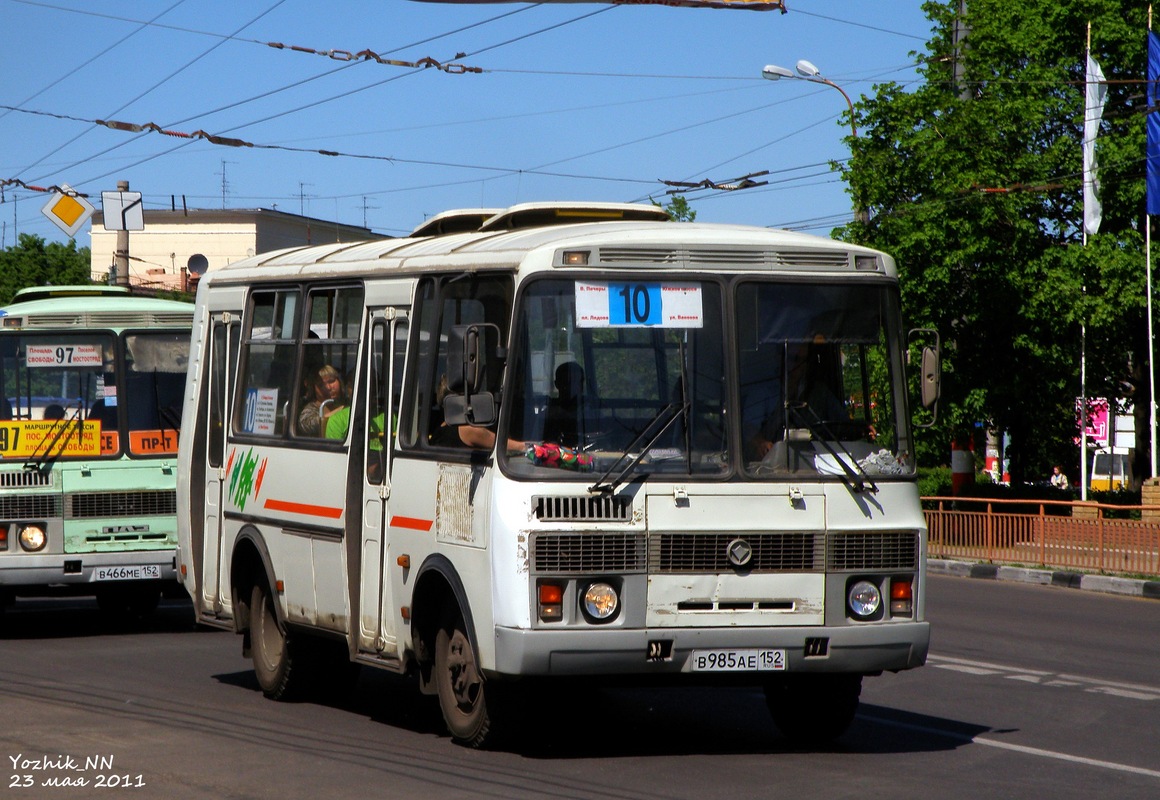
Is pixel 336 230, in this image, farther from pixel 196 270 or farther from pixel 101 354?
pixel 101 354

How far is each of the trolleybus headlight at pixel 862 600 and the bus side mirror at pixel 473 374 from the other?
2064mm

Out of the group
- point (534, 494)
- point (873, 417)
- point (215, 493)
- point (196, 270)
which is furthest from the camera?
point (196, 270)

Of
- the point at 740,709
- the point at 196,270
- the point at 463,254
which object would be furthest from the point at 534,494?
the point at 196,270

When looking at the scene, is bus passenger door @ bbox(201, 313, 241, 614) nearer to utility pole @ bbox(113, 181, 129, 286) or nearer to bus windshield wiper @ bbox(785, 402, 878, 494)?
bus windshield wiper @ bbox(785, 402, 878, 494)

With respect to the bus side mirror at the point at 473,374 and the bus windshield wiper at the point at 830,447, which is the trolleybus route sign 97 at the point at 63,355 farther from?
the bus windshield wiper at the point at 830,447

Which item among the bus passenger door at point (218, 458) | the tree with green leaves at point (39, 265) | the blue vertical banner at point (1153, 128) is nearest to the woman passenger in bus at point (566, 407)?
the bus passenger door at point (218, 458)

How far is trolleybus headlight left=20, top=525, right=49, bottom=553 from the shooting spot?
50.2ft

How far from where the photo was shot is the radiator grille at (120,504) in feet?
50.9

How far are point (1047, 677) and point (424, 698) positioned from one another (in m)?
4.78

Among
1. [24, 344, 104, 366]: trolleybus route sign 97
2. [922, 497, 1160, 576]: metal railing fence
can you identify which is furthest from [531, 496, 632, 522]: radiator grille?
[922, 497, 1160, 576]: metal railing fence

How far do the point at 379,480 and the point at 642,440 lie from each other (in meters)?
2.14

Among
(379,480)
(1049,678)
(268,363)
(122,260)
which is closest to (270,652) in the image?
(268,363)

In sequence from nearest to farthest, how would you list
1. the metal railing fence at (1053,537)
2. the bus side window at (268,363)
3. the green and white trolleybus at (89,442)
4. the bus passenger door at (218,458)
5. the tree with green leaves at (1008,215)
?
the bus side window at (268,363) < the bus passenger door at (218,458) < the green and white trolleybus at (89,442) < the metal railing fence at (1053,537) < the tree with green leaves at (1008,215)

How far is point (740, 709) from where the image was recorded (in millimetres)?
11117
